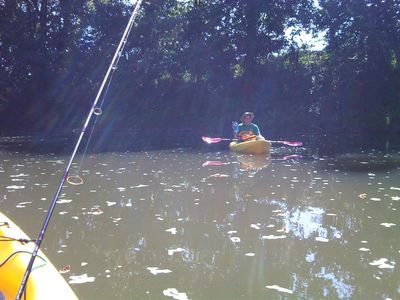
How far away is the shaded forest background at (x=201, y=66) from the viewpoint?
79.5 feet

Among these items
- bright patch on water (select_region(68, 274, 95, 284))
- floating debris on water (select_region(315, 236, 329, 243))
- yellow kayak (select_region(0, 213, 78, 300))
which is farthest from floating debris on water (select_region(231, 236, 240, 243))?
yellow kayak (select_region(0, 213, 78, 300))

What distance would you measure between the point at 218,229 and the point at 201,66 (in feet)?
67.0

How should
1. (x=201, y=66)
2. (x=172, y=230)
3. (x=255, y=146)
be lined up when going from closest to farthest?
1. (x=172, y=230)
2. (x=255, y=146)
3. (x=201, y=66)

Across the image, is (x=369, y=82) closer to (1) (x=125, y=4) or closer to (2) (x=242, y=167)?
(1) (x=125, y=4)

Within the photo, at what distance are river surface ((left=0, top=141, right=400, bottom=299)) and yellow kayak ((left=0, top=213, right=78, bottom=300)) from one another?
103cm

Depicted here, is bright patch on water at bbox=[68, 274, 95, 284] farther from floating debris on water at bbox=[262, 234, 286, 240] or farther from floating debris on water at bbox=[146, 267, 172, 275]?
floating debris on water at bbox=[262, 234, 286, 240]

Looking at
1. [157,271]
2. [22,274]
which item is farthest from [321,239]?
[22,274]

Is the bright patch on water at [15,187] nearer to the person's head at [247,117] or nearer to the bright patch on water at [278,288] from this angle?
the bright patch on water at [278,288]

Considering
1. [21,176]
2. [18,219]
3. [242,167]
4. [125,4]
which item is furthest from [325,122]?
[18,219]

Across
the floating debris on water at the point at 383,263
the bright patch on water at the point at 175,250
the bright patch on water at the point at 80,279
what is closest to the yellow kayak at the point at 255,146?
the bright patch on water at the point at 175,250

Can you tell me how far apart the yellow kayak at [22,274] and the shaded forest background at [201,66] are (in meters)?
20.6

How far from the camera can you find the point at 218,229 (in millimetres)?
6039

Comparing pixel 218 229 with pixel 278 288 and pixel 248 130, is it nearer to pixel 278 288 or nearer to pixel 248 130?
pixel 278 288

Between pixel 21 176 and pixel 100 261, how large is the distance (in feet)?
18.8
